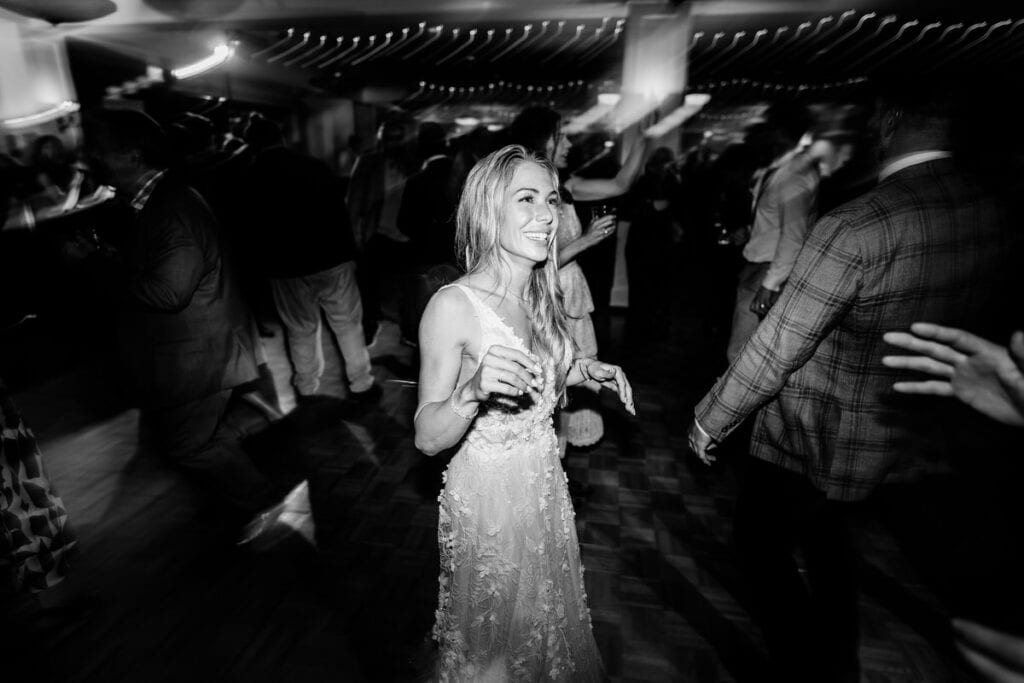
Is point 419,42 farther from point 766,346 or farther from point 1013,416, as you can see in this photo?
Answer: point 1013,416

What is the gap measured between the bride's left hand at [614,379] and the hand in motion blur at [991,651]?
824 mm

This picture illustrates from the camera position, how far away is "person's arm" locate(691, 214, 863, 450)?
136 centimetres

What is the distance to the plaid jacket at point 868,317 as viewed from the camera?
4.42 ft

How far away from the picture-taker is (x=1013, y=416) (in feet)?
2.93

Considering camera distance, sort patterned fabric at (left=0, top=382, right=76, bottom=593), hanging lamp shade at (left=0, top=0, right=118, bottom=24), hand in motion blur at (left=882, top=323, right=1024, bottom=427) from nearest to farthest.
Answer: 1. hand in motion blur at (left=882, top=323, right=1024, bottom=427)
2. patterned fabric at (left=0, top=382, right=76, bottom=593)
3. hanging lamp shade at (left=0, top=0, right=118, bottom=24)

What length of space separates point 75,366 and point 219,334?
346cm

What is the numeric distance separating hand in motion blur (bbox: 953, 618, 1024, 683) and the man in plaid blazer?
783 mm

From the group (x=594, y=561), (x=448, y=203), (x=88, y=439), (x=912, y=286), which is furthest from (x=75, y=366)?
(x=912, y=286)

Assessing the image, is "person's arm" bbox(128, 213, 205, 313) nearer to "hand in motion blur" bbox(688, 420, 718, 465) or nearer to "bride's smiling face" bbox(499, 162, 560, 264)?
"bride's smiling face" bbox(499, 162, 560, 264)

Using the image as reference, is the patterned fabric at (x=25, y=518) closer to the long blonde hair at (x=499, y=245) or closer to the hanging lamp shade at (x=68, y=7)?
the long blonde hair at (x=499, y=245)

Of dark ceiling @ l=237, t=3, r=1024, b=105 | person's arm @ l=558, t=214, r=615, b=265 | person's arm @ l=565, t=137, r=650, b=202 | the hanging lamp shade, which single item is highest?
dark ceiling @ l=237, t=3, r=1024, b=105

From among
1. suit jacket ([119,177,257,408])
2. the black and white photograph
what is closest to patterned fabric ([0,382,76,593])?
the black and white photograph

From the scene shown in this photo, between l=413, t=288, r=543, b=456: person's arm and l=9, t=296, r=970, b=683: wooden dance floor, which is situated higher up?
l=413, t=288, r=543, b=456: person's arm

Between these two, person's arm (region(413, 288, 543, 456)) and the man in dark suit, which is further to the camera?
the man in dark suit
